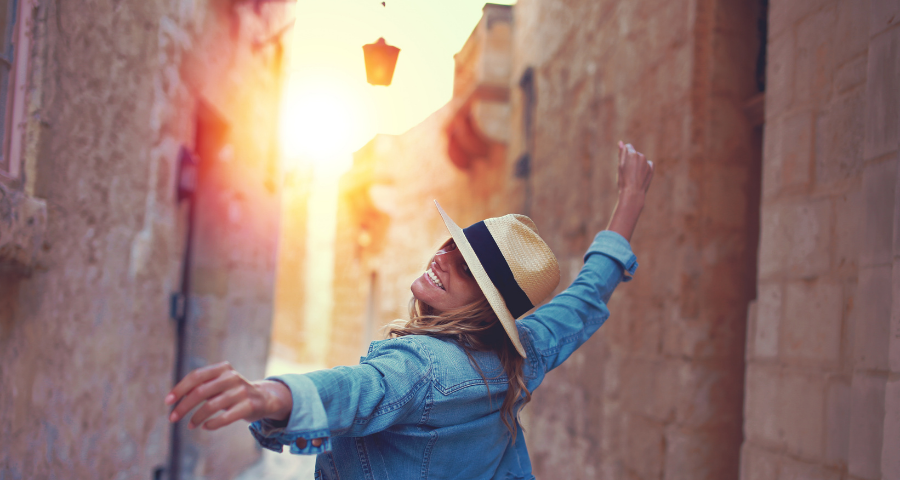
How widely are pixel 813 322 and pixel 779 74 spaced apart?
2.72 feet

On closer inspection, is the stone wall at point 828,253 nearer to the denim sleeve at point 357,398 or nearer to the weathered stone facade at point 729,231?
the weathered stone facade at point 729,231

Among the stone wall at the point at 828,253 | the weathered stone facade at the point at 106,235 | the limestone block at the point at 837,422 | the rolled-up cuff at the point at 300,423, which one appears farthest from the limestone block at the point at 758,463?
the weathered stone facade at the point at 106,235

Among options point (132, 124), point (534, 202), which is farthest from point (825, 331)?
point (534, 202)

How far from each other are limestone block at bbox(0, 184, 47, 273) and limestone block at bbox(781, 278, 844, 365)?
2232 mm

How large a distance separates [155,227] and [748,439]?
268 cm

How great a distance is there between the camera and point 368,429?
0.97 m

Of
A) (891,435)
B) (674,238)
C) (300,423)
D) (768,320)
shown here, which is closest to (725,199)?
(674,238)

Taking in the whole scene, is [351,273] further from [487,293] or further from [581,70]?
[487,293]

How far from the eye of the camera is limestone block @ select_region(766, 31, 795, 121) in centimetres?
189

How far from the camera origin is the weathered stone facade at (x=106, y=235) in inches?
68.2

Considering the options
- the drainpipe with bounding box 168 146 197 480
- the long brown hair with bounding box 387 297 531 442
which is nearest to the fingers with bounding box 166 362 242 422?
the long brown hair with bounding box 387 297 531 442

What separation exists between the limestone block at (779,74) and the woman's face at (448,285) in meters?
1.30

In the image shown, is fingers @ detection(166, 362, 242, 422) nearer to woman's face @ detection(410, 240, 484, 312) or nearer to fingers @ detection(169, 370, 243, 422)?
fingers @ detection(169, 370, 243, 422)

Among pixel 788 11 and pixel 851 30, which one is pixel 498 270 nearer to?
pixel 851 30
